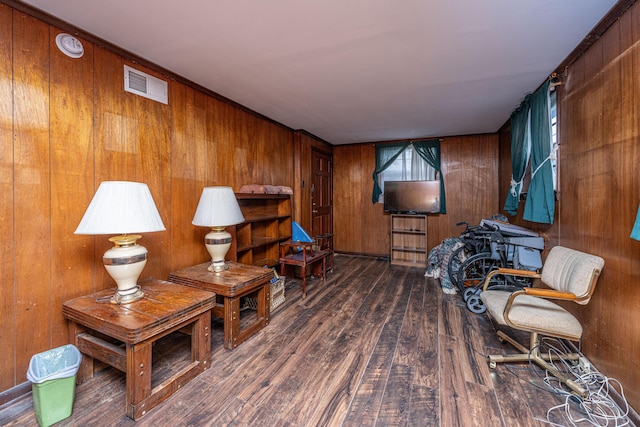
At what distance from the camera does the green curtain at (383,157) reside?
521 centimetres

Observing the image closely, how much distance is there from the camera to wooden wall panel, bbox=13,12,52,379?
1626mm

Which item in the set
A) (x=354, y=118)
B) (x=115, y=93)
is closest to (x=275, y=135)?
(x=354, y=118)

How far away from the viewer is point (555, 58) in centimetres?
221

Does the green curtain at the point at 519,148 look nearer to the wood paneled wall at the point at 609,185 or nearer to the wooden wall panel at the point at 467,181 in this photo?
the wood paneled wall at the point at 609,185

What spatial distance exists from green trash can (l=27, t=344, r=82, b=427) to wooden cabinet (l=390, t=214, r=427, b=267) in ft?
15.0

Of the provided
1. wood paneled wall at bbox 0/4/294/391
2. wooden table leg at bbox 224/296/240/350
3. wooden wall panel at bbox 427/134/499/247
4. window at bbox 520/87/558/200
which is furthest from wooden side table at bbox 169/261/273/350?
wooden wall panel at bbox 427/134/499/247

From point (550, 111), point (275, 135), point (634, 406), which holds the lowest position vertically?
point (634, 406)

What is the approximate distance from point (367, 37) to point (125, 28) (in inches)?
66.1

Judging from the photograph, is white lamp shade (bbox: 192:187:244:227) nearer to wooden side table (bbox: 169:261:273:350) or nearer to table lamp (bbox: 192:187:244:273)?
table lamp (bbox: 192:187:244:273)

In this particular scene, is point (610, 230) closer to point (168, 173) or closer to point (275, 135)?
point (168, 173)

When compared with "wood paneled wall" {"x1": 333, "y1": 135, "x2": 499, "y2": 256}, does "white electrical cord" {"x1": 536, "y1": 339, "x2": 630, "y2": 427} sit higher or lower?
lower

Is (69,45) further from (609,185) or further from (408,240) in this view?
(408,240)

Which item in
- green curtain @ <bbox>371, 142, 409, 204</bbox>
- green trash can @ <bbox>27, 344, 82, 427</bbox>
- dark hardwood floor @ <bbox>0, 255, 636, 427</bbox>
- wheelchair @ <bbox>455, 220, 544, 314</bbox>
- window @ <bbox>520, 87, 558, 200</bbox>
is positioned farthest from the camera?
green curtain @ <bbox>371, 142, 409, 204</bbox>

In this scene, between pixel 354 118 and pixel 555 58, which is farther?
pixel 354 118
